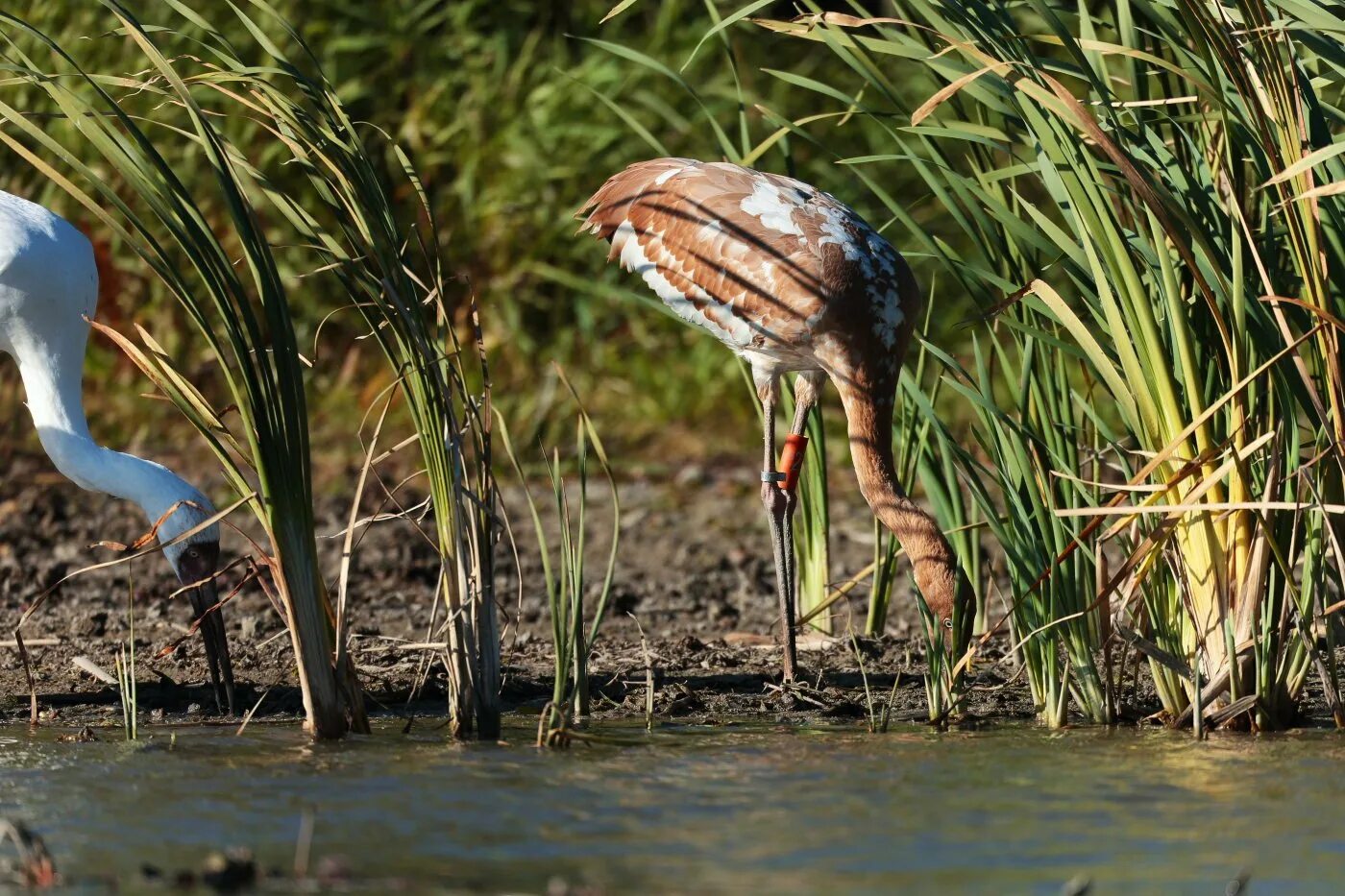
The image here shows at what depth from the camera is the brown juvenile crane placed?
15.9ft

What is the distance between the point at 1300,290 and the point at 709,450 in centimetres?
443

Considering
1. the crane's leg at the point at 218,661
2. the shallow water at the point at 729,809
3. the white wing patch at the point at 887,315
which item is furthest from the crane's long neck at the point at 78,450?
the white wing patch at the point at 887,315

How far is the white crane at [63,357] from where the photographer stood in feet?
14.7

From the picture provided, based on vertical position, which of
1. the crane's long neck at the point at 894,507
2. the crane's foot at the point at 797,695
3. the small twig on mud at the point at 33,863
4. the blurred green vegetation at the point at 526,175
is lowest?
the small twig on mud at the point at 33,863

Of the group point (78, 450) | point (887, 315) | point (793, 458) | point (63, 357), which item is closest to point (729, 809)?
point (887, 315)

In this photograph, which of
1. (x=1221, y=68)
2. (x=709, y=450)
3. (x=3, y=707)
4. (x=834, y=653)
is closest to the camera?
Result: (x=1221, y=68)

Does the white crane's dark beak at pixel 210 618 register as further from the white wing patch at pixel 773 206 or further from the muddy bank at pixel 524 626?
the white wing patch at pixel 773 206

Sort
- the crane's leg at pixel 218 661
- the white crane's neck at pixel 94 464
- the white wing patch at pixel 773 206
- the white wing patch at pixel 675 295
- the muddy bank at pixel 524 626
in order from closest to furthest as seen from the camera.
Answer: the crane's leg at pixel 218 661
the muddy bank at pixel 524 626
the white crane's neck at pixel 94 464
the white wing patch at pixel 773 206
the white wing patch at pixel 675 295

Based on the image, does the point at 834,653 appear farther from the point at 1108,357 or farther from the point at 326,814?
the point at 326,814

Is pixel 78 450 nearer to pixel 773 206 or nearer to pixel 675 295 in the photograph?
pixel 675 295

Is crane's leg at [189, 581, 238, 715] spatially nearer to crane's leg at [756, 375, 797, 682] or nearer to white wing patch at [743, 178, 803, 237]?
crane's leg at [756, 375, 797, 682]

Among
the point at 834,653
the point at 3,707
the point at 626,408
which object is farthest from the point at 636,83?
the point at 3,707

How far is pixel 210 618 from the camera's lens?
4.22 meters

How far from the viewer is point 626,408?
841 centimetres
